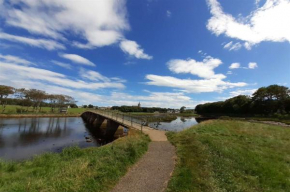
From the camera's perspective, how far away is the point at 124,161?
8477mm

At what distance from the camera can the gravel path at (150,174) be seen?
6.20 metres

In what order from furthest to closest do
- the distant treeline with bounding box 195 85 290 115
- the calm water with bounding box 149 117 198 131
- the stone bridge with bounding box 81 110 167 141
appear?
1. the distant treeline with bounding box 195 85 290 115
2. the calm water with bounding box 149 117 198 131
3. the stone bridge with bounding box 81 110 167 141

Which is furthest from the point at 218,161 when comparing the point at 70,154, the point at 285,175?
the point at 70,154

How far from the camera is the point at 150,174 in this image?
288 inches

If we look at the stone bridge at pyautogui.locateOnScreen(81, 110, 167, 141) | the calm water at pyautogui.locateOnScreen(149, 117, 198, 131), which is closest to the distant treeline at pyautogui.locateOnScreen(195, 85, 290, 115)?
the calm water at pyautogui.locateOnScreen(149, 117, 198, 131)

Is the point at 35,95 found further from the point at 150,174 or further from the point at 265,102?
the point at 265,102

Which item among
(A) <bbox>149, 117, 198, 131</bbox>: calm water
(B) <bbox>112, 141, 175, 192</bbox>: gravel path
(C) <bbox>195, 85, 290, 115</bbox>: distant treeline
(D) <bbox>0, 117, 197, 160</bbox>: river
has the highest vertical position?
(C) <bbox>195, 85, 290, 115</bbox>: distant treeline

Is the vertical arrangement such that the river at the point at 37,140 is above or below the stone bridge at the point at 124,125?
below

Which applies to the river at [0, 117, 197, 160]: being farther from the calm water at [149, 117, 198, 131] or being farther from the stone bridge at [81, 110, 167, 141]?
the stone bridge at [81, 110, 167, 141]

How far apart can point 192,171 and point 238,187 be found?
1.80m

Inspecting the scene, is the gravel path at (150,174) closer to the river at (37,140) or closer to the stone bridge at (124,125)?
the stone bridge at (124,125)

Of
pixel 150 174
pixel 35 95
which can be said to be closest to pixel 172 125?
pixel 150 174

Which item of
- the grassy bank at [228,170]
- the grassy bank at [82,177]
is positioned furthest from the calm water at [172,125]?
the grassy bank at [82,177]

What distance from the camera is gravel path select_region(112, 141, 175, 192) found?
6199 mm
